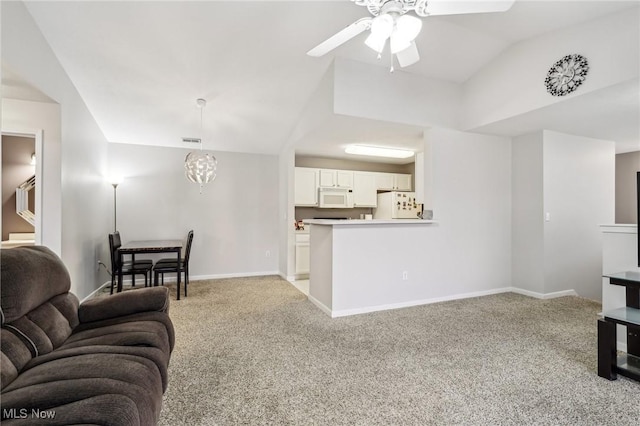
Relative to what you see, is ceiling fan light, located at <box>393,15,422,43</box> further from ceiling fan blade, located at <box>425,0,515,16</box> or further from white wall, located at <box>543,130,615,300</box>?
white wall, located at <box>543,130,615,300</box>

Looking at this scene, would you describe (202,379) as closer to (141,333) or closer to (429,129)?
(141,333)

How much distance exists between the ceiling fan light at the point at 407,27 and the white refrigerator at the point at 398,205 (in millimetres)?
4317

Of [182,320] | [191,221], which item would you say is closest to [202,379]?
[182,320]

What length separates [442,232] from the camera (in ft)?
13.5

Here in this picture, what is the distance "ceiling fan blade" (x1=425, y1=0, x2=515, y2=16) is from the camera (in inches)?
70.5

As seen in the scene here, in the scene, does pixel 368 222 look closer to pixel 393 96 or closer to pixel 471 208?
pixel 393 96

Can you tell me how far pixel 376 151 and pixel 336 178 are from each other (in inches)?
39.4

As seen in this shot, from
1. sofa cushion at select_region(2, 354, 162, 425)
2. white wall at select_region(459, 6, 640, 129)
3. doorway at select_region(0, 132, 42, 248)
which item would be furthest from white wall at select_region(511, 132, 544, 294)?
doorway at select_region(0, 132, 42, 248)

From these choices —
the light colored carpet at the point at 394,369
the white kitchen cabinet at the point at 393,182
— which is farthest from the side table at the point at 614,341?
the white kitchen cabinet at the point at 393,182

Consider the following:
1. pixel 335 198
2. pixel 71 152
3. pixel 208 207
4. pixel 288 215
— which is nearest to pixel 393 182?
pixel 335 198

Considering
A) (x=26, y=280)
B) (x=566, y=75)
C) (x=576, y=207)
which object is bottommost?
(x=26, y=280)

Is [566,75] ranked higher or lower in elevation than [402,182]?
higher

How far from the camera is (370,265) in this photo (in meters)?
3.70

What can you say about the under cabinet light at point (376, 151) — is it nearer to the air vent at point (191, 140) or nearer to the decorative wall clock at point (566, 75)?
the decorative wall clock at point (566, 75)
